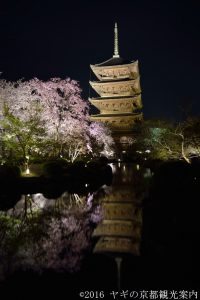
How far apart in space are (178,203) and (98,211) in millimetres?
3972

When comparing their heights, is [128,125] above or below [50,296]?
above

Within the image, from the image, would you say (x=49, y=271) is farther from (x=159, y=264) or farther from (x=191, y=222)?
(x=191, y=222)

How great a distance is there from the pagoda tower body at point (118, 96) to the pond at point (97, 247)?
115ft

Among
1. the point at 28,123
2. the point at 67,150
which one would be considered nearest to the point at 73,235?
the point at 28,123

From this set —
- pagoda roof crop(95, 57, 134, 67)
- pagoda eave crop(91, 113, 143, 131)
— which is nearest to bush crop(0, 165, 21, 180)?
pagoda eave crop(91, 113, 143, 131)

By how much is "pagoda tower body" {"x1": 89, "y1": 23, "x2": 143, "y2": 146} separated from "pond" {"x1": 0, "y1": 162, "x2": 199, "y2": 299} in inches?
1383

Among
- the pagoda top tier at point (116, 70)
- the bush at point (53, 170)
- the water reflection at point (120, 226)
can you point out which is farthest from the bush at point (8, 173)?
the pagoda top tier at point (116, 70)

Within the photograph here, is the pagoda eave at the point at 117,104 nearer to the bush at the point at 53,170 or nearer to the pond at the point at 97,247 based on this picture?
the bush at the point at 53,170

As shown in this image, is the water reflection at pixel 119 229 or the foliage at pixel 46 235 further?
the water reflection at pixel 119 229

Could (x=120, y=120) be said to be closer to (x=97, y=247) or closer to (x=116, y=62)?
(x=116, y=62)

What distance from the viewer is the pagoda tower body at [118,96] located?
160ft

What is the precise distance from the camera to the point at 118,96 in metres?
49.5

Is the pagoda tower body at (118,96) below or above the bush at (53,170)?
above

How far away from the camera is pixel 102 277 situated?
248 inches
